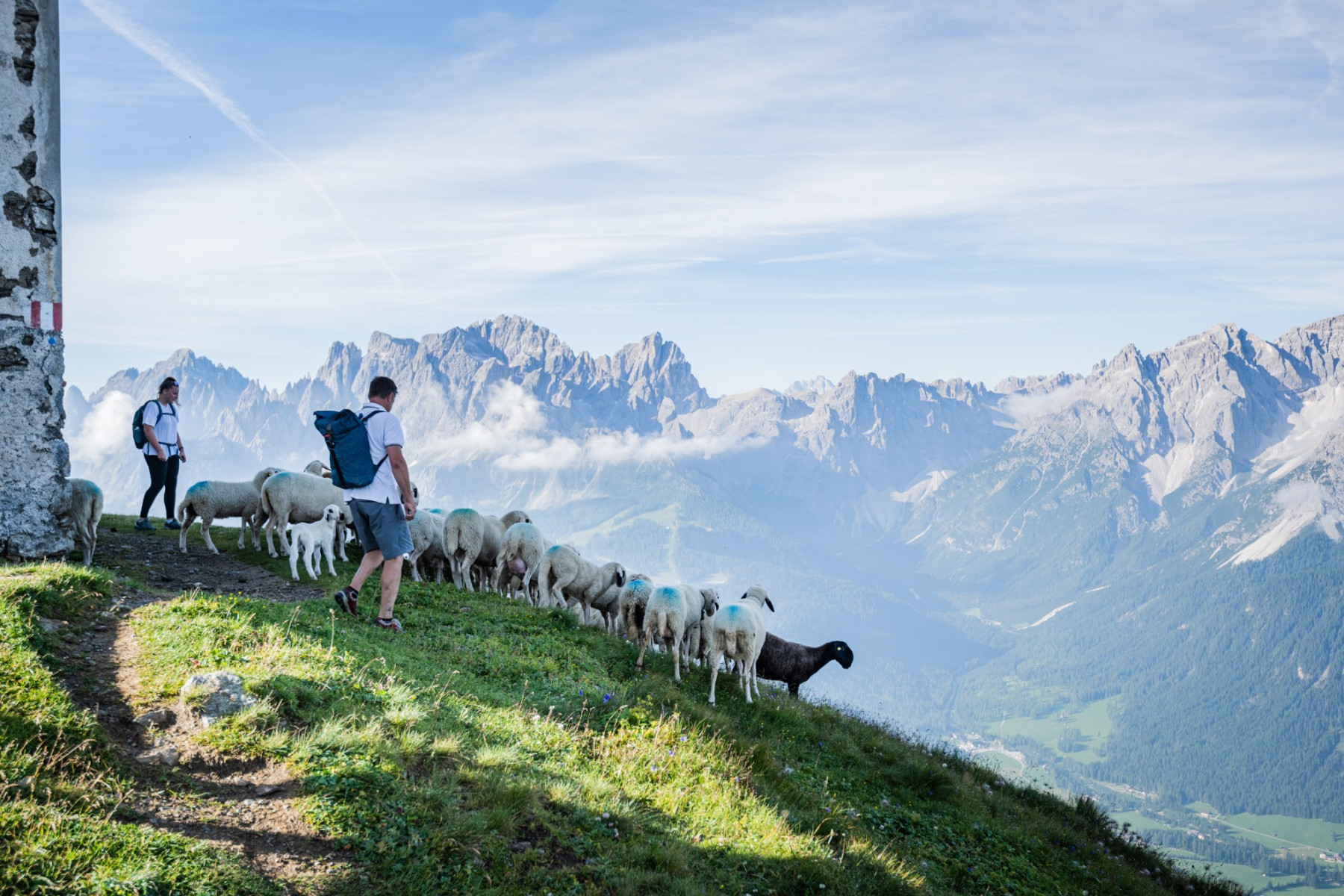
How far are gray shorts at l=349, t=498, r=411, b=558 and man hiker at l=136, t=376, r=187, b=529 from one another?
9412mm

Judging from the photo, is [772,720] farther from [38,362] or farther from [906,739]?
[38,362]

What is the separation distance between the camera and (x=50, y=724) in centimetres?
680

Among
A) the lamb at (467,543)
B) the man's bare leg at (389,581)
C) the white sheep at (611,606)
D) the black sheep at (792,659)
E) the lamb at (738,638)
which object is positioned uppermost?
the man's bare leg at (389,581)

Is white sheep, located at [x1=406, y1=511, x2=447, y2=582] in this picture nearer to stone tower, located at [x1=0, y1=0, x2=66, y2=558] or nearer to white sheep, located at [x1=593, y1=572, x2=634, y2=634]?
white sheep, located at [x1=593, y1=572, x2=634, y2=634]

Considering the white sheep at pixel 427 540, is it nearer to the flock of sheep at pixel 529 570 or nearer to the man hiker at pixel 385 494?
the flock of sheep at pixel 529 570

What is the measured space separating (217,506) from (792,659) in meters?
14.6

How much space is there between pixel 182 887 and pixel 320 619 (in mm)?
6419

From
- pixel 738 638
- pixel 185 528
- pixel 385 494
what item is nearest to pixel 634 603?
pixel 738 638

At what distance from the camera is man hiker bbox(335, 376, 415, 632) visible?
11.9 m

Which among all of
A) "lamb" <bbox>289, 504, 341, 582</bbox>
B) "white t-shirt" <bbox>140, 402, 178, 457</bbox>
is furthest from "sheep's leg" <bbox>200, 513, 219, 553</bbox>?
"lamb" <bbox>289, 504, 341, 582</bbox>

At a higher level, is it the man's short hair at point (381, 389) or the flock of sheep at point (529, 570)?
the man's short hair at point (381, 389)

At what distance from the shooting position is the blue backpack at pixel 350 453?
11883mm

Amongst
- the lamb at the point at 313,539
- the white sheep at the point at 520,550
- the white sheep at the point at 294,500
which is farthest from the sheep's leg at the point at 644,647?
the white sheep at the point at 294,500

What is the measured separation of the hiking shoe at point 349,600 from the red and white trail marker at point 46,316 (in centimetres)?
704
